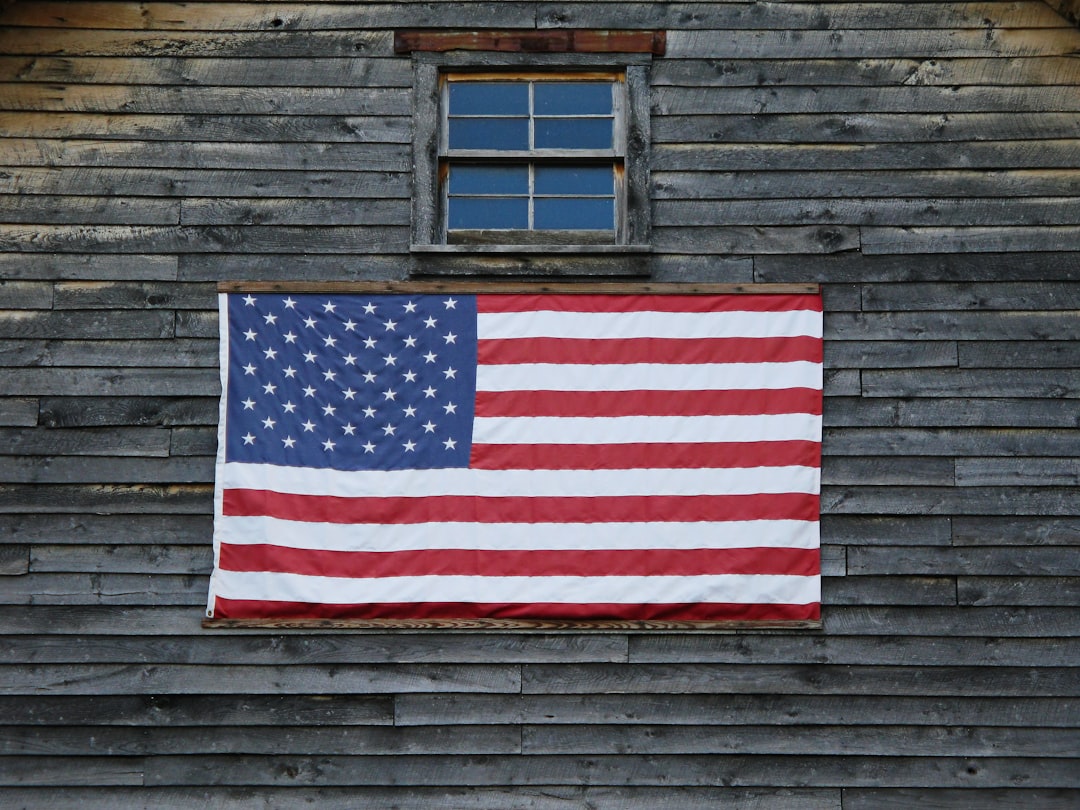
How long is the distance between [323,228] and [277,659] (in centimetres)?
250

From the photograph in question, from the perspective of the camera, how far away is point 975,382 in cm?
631

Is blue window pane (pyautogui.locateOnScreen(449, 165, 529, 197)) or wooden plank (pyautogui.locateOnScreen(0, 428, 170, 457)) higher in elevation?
blue window pane (pyautogui.locateOnScreen(449, 165, 529, 197))

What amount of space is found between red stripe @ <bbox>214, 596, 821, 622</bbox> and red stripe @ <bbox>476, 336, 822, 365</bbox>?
1.39 metres

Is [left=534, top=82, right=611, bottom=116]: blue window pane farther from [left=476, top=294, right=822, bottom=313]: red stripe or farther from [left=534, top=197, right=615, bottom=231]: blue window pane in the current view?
[left=476, top=294, right=822, bottom=313]: red stripe

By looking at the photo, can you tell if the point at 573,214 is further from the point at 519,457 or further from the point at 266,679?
the point at 266,679

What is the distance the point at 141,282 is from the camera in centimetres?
642

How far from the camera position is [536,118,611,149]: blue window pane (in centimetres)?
669

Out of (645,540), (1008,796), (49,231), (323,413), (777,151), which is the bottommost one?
(1008,796)

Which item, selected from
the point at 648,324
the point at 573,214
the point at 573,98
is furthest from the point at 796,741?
the point at 573,98

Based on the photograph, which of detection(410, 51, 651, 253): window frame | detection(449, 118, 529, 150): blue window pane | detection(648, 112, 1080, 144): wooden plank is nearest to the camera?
detection(410, 51, 651, 253): window frame

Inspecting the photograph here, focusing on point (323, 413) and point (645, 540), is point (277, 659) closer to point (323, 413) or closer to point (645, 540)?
point (323, 413)

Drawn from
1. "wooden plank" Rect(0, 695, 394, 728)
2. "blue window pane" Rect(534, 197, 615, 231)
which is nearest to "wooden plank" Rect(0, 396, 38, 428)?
"wooden plank" Rect(0, 695, 394, 728)

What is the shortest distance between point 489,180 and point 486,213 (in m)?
0.21

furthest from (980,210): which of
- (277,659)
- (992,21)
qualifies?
(277,659)
